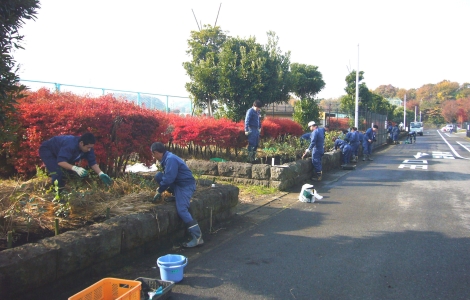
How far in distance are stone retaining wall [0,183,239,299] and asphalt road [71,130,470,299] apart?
27 cm

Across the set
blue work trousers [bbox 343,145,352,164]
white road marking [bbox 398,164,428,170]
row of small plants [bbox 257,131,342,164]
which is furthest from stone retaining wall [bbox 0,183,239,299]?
white road marking [bbox 398,164,428,170]

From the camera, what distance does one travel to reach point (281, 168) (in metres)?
10.0

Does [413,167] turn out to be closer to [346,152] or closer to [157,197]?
[346,152]

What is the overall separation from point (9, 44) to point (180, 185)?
2.87m

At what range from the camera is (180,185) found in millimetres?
5832

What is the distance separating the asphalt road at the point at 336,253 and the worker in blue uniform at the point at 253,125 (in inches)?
107

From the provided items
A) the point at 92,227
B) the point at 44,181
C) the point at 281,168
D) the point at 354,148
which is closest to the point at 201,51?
the point at 354,148

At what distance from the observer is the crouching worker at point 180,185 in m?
5.67

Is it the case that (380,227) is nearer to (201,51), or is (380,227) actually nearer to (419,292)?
(419,292)

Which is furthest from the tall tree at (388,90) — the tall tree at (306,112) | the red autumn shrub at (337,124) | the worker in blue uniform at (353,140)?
the worker in blue uniform at (353,140)

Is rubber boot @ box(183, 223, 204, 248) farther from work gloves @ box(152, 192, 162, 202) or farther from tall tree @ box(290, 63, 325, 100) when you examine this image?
tall tree @ box(290, 63, 325, 100)

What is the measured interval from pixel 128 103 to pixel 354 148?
1207 cm

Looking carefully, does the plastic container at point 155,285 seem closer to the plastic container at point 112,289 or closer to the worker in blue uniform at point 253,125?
the plastic container at point 112,289

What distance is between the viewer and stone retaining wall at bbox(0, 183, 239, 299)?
3539 mm
